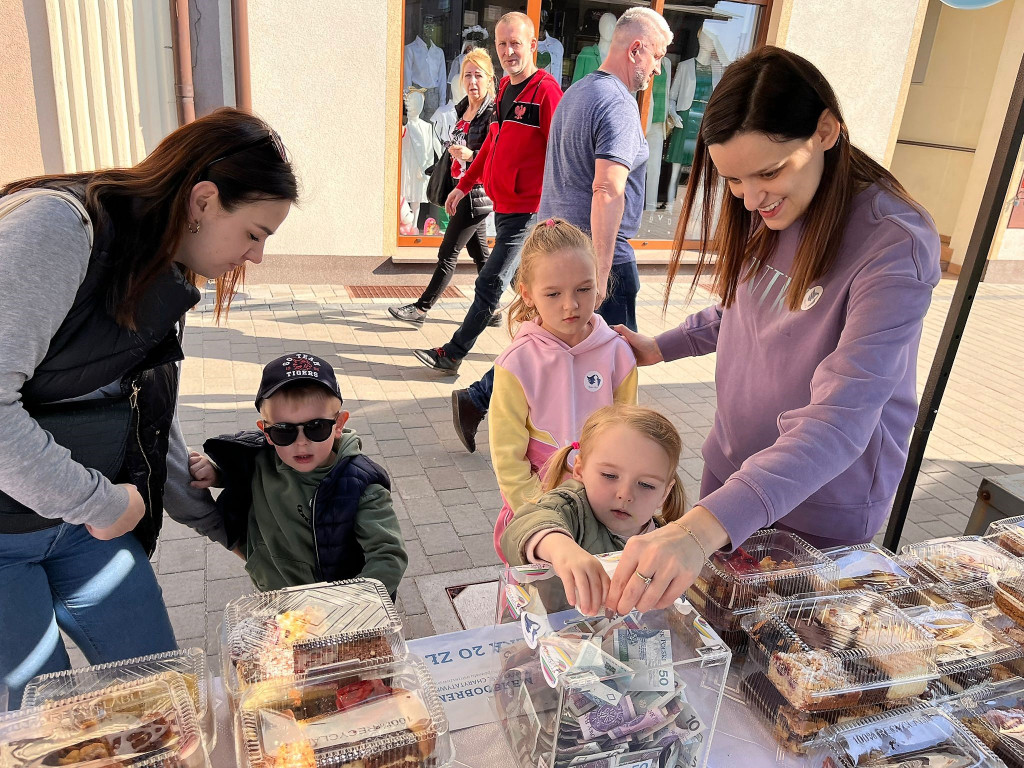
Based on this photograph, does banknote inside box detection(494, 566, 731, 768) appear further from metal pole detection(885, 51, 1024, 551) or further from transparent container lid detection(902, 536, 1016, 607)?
metal pole detection(885, 51, 1024, 551)

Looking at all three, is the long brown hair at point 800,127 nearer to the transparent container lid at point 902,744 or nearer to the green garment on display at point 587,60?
the transparent container lid at point 902,744

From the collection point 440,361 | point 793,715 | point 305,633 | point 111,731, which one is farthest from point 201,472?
point 440,361

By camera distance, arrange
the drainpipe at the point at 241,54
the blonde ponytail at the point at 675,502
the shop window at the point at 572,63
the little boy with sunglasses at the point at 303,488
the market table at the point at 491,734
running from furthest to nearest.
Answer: the shop window at the point at 572,63, the drainpipe at the point at 241,54, the little boy with sunglasses at the point at 303,488, the blonde ponytail at the point at 675,502, the market table at the point at 491,734

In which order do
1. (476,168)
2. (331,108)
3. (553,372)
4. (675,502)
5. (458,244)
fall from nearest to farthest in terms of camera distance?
1. (675,502)
2. (553,372)
3. (476,168)
4. (458,244)
5. (331,108)

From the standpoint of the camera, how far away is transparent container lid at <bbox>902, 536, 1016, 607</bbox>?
163 centimetres

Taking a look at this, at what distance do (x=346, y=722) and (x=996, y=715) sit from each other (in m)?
1.16

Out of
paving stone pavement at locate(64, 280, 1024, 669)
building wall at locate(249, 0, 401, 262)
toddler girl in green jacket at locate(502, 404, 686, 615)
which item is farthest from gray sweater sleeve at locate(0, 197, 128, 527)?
building wall at locate(249, 0, 401, 262)

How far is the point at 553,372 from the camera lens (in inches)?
90.8

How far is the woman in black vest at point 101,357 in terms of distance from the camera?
1332 mm

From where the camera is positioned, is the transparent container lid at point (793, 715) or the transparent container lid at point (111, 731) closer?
the transparent container lid at point (111, 731)

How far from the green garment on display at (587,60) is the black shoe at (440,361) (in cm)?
385

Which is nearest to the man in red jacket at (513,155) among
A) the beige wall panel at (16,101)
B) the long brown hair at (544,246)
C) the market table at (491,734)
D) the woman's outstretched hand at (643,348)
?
the long brown hair at (544,246)

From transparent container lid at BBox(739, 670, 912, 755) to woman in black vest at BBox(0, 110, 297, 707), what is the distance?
51.2 inches

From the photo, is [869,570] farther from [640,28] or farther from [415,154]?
[415,154]
